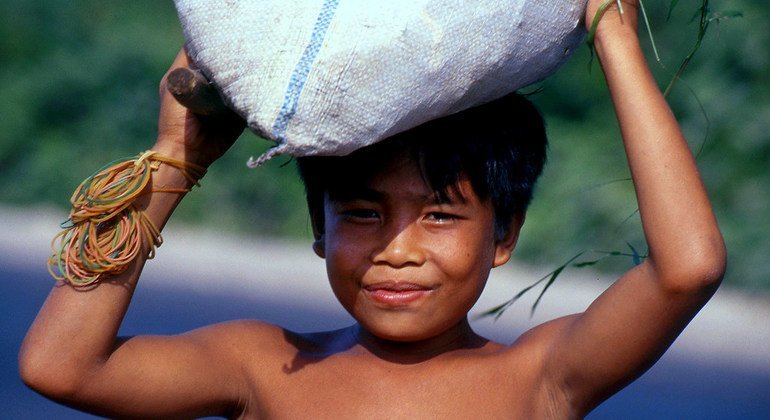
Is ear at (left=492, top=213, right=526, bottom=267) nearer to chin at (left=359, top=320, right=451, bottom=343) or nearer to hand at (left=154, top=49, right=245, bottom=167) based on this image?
chin at (left=359, top=320, right=451, bottom=343)

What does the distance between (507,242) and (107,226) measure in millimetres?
786

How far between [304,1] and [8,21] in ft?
27.5

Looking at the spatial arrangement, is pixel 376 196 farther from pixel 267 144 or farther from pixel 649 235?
pixel 267 144

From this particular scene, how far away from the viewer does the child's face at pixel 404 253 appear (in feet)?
7.64

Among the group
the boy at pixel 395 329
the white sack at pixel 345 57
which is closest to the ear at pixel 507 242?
the boy at pixel 395 329

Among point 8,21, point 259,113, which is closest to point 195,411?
point 259,113

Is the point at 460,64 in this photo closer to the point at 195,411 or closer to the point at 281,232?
the point at 195,411

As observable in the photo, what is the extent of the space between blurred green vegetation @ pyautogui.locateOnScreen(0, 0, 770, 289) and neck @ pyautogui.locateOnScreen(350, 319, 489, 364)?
301 cm

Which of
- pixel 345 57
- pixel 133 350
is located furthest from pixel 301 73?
pixel 133 350

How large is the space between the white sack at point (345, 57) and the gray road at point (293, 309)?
3.94 m

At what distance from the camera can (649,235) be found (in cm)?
203

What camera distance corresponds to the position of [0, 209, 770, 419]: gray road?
580 centimetres

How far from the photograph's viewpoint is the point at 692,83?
7008mm

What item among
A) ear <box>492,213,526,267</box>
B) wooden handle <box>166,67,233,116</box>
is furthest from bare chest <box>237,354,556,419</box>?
wooden handle <box>166,67,233,116</box>
